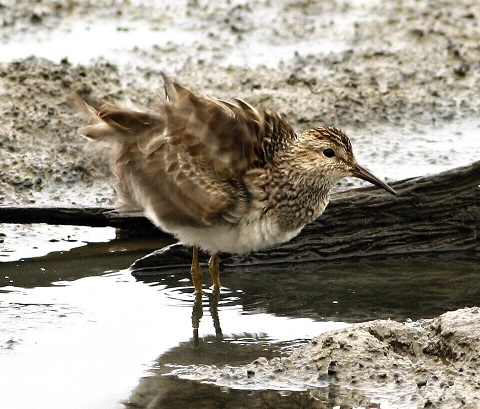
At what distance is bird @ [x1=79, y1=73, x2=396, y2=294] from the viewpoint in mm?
7223

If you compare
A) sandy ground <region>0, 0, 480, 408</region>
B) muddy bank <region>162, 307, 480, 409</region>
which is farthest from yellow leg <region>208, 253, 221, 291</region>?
sandy ground <region>0, 0, 480, 408</region>

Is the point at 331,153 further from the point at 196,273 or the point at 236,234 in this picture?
the point at 196,273

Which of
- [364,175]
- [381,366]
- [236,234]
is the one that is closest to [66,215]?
[236,234]

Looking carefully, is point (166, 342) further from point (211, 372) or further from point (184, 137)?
point (184, 137)

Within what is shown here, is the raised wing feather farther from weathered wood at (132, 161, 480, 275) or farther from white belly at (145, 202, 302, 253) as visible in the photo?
weathered wood at (132, 161, 480, 275)

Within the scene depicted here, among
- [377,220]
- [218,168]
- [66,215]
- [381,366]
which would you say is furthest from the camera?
[377,220]

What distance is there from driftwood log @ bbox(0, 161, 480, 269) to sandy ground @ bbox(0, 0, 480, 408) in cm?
111

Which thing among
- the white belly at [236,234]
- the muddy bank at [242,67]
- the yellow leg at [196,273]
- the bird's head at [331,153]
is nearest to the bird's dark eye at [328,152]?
the bird's head at [331,153]

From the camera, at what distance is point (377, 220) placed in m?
8.33

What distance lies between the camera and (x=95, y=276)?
26.2 ft

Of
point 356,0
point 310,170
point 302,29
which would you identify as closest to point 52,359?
point 310,170

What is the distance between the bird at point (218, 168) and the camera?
722 centimetres

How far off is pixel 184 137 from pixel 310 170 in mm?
868

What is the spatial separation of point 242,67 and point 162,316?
5417 millimetres
